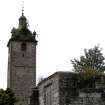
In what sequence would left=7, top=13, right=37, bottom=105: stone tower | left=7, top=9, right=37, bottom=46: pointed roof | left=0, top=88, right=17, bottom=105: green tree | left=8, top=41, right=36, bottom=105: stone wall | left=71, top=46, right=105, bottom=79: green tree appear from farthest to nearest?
left=7, top=9, right=37, bottom=46: pointed roof → left=7, top=13, right=37, bottom=105: stone tower → left=8, top=41, right=36, bottom=105: stone wall → left=71, top=46, right=105, bottom=79: green tree → left=0, top=88, right=17, bottom=105: green tree

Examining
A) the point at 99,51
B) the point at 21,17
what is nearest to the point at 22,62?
the point at 21,17

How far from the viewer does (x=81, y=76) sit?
1450 centimetres

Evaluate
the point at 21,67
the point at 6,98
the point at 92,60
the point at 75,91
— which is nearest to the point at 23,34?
the point at 21,67

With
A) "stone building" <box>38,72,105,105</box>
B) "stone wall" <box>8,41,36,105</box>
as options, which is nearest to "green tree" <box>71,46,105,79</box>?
"stone wall" <box>8,41,36,105</box>

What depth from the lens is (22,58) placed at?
58.9 metres

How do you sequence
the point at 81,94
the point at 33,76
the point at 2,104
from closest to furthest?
the point at 81,94
the point at 2,104
the point at 33,76

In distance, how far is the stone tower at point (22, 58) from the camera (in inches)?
2274

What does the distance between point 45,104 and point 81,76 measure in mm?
2569

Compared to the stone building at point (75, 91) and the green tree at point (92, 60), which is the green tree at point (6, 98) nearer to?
the green tree at point (92, 60)

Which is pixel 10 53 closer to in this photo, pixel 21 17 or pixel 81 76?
pixel 21 17

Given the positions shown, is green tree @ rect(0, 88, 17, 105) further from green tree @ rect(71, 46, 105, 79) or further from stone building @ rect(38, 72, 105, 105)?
stone building @ rect(38, 72, 105, 105)

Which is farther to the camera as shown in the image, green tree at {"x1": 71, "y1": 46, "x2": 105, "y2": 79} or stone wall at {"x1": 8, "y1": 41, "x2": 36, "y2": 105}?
stone wall at {"x1": 8, "y1": 41, "x2": 36, "y2": 105}

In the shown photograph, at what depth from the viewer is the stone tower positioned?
189ft

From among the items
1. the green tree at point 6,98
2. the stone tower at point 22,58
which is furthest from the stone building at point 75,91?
the stone tower at point 22,58
